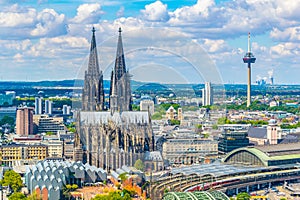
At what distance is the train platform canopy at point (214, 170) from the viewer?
1323 inches

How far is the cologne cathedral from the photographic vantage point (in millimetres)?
36719

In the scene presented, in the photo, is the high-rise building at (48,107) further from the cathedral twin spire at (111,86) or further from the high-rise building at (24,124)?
the cathedral twin spire at (111,86)

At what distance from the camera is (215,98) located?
123 feet

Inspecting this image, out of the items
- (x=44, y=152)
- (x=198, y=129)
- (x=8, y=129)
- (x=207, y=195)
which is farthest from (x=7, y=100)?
(x=207, y=195)

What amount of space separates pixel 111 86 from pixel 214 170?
27.0ft

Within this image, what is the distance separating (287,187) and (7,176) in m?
13.5

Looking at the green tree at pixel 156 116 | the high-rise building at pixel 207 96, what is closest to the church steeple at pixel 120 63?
the green tree at pixel 156 116

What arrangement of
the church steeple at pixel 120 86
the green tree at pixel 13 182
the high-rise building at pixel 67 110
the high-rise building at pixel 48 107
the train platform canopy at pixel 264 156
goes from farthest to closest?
the high-rise building at pixel 48 107
the high-rise building at pixel 67 110
the church steeple at pixel 120 86
the train platform canopy at pixel 264 156
the green tree at pixel 13 182

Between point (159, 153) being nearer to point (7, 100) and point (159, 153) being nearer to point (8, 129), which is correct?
point (8, 129)

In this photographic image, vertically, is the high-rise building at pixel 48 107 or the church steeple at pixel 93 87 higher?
the church steeple at pixel 93 87

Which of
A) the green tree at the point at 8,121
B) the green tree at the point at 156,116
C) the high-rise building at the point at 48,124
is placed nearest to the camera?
the green tree at the point at 156,116

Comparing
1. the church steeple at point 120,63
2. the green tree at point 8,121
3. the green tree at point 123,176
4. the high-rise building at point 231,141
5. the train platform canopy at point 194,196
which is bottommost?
the green tree at point 123,176

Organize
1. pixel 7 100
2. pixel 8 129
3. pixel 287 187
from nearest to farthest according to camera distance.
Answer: pixel 287 187 < pixel 8 129 < pixel 7 100

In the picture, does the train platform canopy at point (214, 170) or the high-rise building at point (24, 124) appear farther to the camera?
the high-rise building at point (24, 124)
